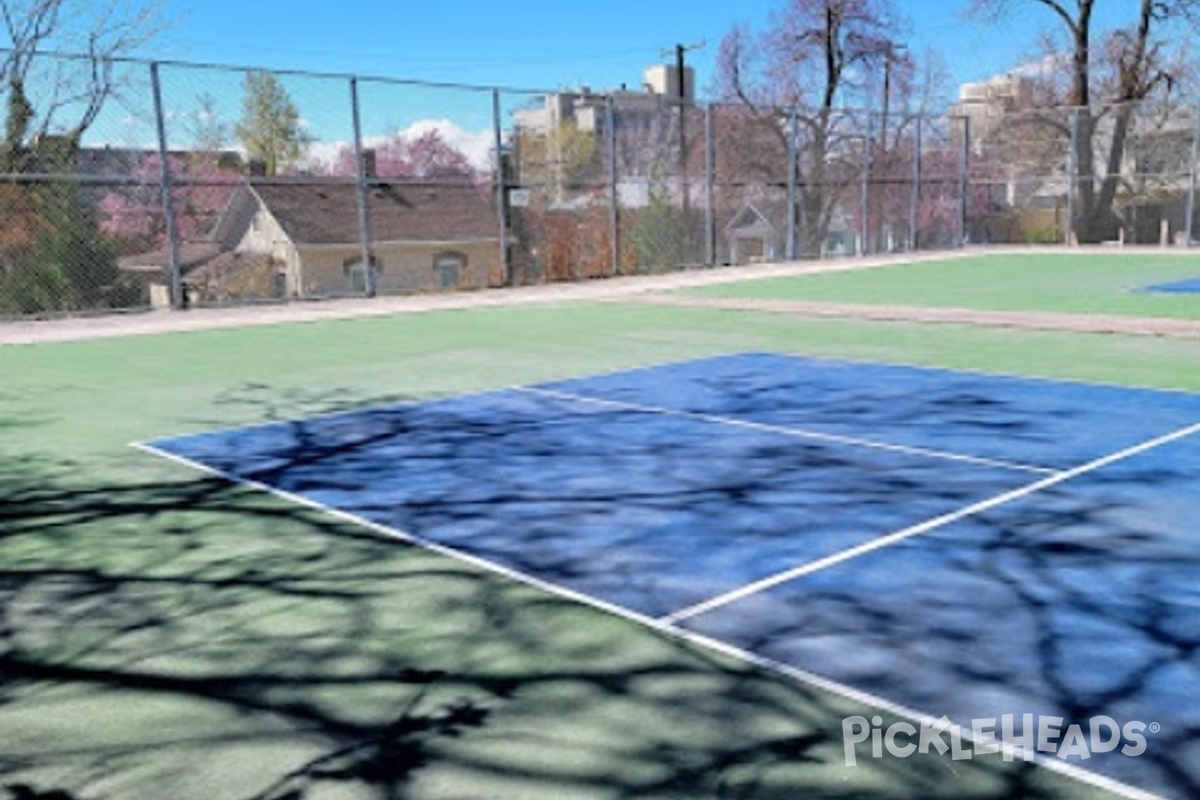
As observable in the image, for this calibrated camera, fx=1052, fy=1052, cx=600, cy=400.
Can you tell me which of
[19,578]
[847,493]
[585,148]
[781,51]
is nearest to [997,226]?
[781,51]

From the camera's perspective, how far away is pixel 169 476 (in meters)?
5.56

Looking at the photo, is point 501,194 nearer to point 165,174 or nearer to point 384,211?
point 384,211

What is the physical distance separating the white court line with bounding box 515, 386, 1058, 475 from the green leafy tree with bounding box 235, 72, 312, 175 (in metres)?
9.19

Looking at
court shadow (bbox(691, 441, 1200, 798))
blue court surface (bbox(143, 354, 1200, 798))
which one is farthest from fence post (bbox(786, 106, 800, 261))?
court shadow (bbox(691, 441, 1200, 798))

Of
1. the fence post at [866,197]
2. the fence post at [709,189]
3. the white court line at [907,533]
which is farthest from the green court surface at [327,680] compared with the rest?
the fence post at [866,197]

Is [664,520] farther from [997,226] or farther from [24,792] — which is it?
[997,226]

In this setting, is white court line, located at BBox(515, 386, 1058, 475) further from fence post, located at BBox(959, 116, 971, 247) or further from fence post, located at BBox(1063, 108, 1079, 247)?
fence post, located at BBox(1063, 108, 1079, 247)

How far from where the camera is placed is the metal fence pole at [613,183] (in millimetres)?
18781

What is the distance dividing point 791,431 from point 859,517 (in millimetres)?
1875

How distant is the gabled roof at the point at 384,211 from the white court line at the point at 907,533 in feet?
40.7

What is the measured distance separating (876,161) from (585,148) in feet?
27.2

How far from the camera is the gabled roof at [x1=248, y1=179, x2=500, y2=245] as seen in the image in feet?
54.6

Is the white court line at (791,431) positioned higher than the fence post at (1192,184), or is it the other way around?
the fence post at (1192,184)

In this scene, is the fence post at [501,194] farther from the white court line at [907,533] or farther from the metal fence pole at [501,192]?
the white court line at [907,533]
